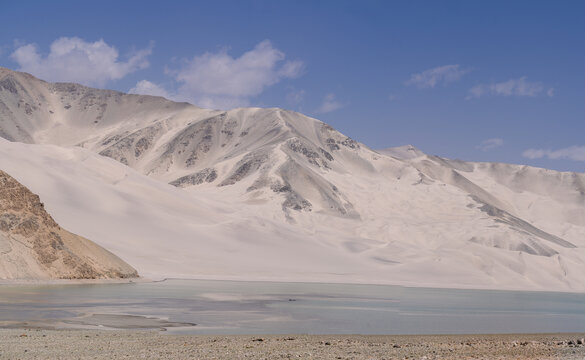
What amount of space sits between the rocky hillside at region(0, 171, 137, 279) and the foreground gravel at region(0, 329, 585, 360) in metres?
26.8

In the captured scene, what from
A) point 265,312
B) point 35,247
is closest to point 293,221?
point 35,247

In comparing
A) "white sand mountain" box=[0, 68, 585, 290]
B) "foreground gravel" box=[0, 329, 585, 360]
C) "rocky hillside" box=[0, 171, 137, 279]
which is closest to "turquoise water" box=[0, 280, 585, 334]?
"foreground gravel" box=[0, 329, 585, 360]

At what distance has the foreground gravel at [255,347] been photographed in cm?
1786

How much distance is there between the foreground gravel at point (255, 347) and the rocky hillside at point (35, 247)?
1056 inches

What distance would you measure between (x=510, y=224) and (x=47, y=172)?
9241 cm

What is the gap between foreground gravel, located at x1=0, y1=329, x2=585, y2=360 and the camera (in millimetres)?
17859

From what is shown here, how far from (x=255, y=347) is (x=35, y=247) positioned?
1359 inches

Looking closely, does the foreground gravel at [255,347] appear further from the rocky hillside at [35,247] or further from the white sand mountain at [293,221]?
the white sand mountain at [293,221]

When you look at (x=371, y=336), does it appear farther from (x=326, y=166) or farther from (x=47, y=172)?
(x=326, y=166)

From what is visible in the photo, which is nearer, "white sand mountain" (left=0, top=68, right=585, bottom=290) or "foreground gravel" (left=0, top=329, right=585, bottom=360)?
"foreground gravel" (left=0, top=329, right=585, bottom=360)

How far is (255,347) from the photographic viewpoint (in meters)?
20.2

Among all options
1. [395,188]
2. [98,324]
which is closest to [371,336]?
[98,324]

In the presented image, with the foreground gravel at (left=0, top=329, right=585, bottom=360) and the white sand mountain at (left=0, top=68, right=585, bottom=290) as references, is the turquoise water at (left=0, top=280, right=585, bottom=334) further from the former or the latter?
the white sand mountain at (left=0, top=68, right=585, bottom=290)

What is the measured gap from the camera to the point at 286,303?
4241 centimetres
